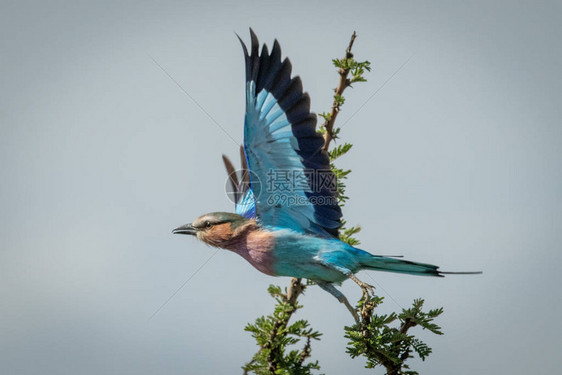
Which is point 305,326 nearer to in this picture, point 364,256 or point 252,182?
point 364,256

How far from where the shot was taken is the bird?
527cm

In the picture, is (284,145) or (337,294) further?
(284,145)

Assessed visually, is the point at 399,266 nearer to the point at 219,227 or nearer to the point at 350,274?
the point at 350,274

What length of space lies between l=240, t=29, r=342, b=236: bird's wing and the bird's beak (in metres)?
0.91

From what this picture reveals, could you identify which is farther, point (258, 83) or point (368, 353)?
point (258, 83)

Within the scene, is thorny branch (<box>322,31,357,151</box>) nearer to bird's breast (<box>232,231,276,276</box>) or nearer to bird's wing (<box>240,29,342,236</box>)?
bird's wing (<box>240,29,342,236</box>)

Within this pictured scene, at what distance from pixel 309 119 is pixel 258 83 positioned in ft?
1.91

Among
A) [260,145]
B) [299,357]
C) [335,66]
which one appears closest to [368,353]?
[299,357]

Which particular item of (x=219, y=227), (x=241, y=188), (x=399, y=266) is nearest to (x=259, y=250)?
(x=219, y=227)

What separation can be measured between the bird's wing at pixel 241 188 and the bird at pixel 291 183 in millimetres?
1059

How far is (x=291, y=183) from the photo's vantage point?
17.7 ft

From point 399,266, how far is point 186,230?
2.13m

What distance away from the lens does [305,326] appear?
189 inches

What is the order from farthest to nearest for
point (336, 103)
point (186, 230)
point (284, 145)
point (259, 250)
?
1. point (186, 230)
2. point (259, 250)
3. point (284, 145)
4. point (336, 103)
